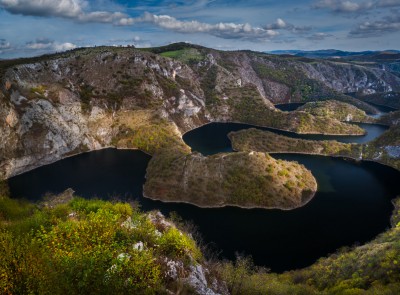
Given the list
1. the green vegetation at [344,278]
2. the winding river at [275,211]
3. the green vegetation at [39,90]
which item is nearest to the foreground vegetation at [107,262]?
the green vegetation at [344,278]

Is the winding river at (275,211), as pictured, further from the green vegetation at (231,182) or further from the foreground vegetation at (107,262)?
the foreground vegetation at (107,262)

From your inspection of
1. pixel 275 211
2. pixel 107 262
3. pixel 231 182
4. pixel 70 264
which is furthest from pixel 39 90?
pixel 70 264

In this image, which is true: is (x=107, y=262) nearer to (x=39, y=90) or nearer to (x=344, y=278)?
(x=344, y=278)

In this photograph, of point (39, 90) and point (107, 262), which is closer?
point (107, 262)

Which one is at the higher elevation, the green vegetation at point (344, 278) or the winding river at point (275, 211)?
the green vegetation at point (344, 278)

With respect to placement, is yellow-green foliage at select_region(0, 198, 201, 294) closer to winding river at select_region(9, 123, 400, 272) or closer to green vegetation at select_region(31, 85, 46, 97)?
winding river at select_region(9, 123, 400, 272)

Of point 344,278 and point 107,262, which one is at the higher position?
point 107,262

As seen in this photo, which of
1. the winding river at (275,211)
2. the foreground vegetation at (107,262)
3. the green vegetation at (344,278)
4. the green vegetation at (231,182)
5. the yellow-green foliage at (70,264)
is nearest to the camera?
the yellow-green foliage at (70,264)

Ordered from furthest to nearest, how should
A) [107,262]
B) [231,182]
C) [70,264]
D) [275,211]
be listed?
[231,182]
[275,211]
[107,262]
[70,264]
